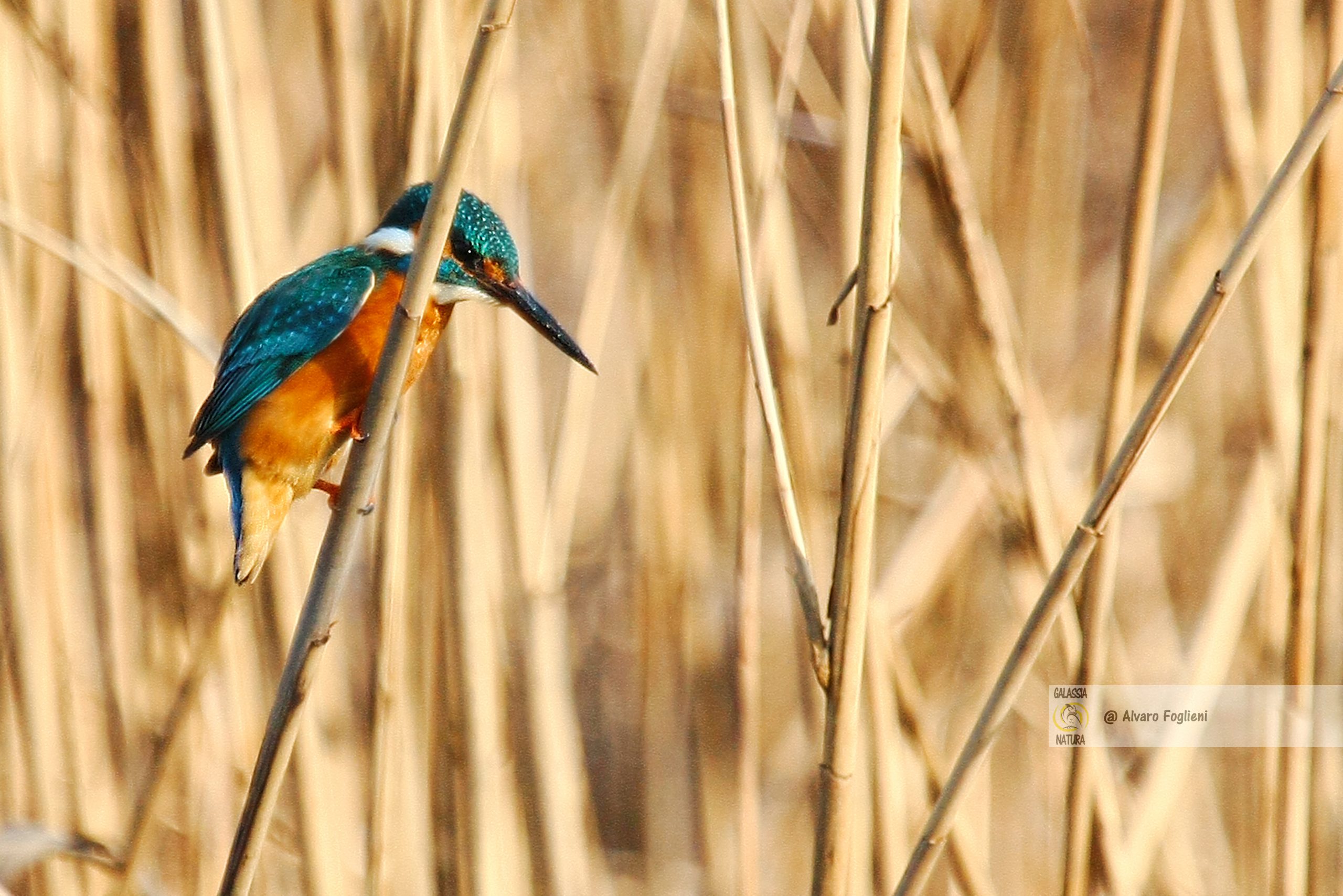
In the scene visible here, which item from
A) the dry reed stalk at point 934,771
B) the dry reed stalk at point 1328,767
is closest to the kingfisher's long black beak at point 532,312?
the dry reed stalk at point 934,771

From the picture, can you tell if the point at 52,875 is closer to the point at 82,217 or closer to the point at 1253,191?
the point at 82,217

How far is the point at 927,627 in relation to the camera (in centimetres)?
223

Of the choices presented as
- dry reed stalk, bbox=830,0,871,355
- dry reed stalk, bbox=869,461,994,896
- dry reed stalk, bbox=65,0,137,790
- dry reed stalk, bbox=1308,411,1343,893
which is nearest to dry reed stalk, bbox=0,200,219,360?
Result: dry reed stalk, bbox=65,0,137,790

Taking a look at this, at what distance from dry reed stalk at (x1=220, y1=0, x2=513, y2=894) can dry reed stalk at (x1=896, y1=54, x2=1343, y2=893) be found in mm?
528

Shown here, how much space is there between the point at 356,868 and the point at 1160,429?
1.79 m

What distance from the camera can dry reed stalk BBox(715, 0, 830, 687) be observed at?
928 millimetres

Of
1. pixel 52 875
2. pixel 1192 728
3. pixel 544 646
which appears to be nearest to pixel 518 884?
pixel 544 646

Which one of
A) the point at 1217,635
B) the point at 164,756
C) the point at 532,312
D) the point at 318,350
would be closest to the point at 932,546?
the point at 1217,635

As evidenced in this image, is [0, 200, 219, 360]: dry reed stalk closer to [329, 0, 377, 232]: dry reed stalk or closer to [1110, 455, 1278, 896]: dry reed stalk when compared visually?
[329, 0, 377, 232]: dry reed stalk

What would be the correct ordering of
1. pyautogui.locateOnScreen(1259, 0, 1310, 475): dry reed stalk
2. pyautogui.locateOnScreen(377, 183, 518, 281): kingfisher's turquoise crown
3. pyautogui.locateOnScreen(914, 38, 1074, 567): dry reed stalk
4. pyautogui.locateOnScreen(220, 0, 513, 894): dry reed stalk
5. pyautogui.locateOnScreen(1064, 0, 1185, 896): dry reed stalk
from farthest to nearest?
pyautogui.locateOnScreen(1259, 0, 1310, 475): dry reed stalk → pyautogui.locateOnScreen(377, 183, 518, 281): kingfisher's turquoise crown → pyautogui.locateOnScreen(914, 38, 1074, 567): dry reed stalk → pyautogui.locateOnScreen(1064, 0, 1185, 896): dry reed stalk → pyautogui.locateOnScreen(220, 0, 513, 894): dry reed stalk

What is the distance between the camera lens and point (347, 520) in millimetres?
877

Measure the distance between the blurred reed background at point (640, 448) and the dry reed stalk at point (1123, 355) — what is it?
1cm

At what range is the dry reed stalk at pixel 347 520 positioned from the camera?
761 mm

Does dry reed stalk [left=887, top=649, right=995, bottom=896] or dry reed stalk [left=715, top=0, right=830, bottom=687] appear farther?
dry reed stalk [left=887, top=649, right=995, bottom=896]
